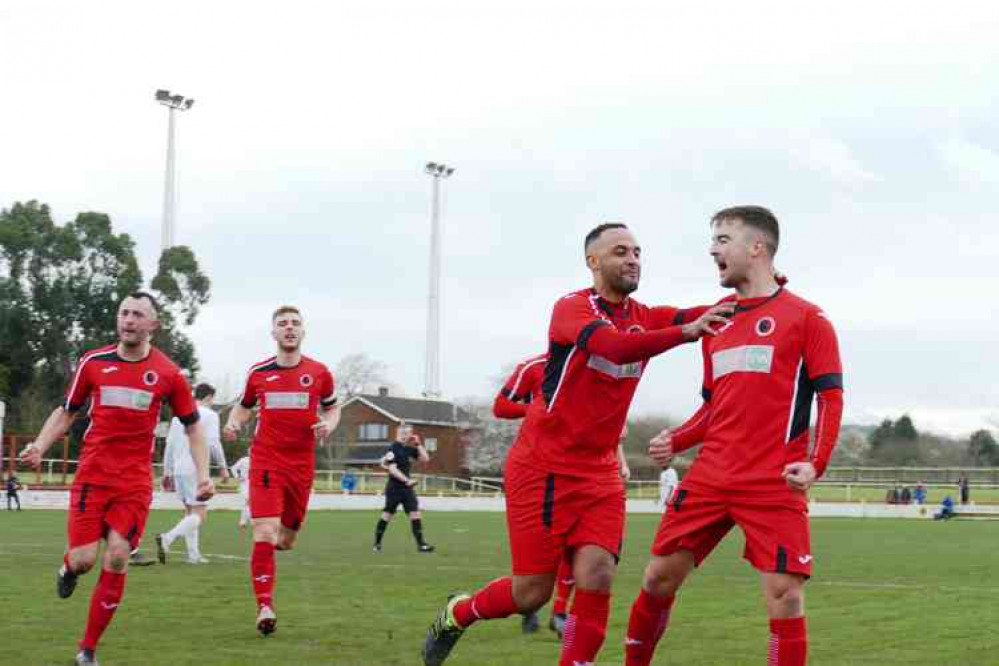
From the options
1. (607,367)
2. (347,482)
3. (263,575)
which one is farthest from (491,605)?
(347,482)

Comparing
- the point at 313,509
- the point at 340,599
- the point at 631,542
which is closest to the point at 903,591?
the point at 340,599

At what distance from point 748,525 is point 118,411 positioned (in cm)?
499

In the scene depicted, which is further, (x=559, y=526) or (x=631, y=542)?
(x=631, y=542)

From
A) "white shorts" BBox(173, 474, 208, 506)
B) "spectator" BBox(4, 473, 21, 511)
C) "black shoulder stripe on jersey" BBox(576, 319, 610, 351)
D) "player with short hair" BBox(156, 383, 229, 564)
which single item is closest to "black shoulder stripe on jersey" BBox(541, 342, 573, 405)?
"black shoulder stripe on jersey" BBox(576, 319, 610, 351)

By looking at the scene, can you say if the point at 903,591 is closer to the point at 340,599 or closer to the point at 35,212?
the point at 340,599

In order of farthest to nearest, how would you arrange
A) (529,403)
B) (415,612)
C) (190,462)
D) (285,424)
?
(190,462), (415,612), (285,424), (529,403)

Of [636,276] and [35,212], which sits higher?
[35,212]

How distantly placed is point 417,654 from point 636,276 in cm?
362

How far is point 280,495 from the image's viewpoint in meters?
12.0

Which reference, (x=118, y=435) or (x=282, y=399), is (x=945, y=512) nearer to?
(x=282, y=399)

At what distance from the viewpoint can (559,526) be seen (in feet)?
25.1

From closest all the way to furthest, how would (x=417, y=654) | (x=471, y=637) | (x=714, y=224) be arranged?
(x=714, y=224) < (x=417, y=654) < (x=471, y=637)

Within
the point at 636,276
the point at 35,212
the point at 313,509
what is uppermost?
the point at 35,212

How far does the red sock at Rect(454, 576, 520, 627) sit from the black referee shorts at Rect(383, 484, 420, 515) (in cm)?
1477
